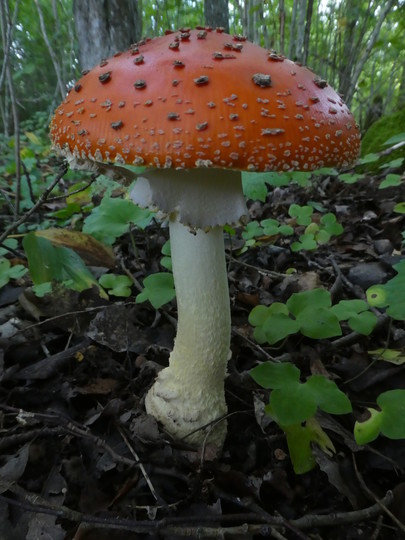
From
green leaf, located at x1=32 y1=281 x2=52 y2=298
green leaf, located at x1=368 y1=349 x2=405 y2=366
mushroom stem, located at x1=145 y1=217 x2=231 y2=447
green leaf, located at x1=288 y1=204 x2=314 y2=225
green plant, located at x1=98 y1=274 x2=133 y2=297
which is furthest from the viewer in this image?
green leaf, located at x1=288 y1=204 x2=314 y2=225

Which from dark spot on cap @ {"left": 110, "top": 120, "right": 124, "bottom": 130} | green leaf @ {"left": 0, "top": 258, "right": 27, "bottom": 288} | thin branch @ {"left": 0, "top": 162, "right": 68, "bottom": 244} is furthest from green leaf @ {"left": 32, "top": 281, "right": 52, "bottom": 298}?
dark spot on cap @ {"left": 110, "top": 120, "right": 124, "bottom": 130}

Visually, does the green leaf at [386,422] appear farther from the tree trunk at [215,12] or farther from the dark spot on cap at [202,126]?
the tree trunk at [215,12]

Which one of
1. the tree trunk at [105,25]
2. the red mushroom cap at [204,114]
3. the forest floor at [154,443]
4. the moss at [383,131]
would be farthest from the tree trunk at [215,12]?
the red mushroom cap at [204,114]

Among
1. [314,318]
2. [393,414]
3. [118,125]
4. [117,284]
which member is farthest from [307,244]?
[118,125]

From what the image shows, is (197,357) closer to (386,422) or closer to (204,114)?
(386,422)

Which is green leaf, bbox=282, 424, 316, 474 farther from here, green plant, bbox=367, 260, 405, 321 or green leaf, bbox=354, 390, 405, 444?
green plant, bbox=367, 260, 405, 321

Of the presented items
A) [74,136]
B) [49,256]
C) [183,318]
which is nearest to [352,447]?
[183,318]

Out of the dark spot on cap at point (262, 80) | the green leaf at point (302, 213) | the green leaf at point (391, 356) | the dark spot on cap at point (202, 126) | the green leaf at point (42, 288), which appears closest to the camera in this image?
the dark spot on cap at point (202, 126)
